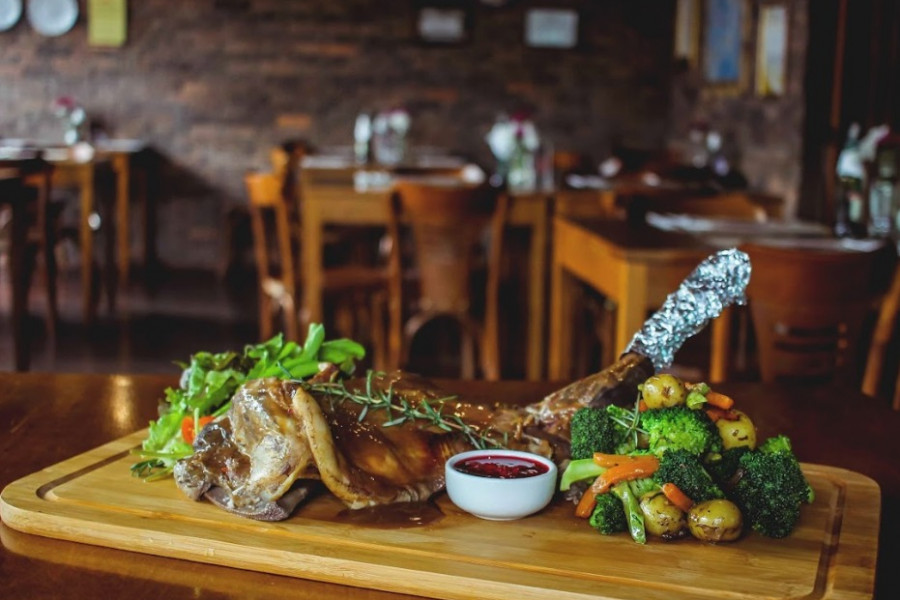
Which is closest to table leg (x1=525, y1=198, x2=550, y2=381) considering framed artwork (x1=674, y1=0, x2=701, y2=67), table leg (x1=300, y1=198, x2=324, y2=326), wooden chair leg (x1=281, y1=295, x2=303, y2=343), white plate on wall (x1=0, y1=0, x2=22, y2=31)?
table leg (x1=300, y1=198, x2=324, y2=326)

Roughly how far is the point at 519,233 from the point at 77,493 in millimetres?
4628

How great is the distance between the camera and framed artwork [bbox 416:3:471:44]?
28.9 ft

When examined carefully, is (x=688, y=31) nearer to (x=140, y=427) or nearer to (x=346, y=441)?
(x=140, y=427)

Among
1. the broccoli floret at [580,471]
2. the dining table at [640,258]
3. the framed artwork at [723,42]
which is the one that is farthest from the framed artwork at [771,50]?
the broccoli floret at [580,471]

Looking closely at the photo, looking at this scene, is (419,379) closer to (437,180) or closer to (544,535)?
(544,535)

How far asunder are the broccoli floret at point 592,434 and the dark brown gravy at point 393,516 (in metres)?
0.15

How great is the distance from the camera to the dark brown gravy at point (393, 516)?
41.1 inches

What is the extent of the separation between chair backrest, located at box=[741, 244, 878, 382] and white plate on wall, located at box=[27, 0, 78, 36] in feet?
25.0

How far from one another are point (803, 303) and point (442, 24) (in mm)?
6917

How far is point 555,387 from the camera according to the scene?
164 cm

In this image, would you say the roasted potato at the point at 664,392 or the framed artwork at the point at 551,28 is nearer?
the roasted potato at the point at 664,392

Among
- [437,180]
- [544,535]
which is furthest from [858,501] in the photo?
[437,180]

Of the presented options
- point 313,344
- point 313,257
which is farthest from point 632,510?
point 313,257

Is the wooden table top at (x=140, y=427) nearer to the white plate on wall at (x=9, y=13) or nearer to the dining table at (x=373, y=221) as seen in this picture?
the dining table at (x=373, y=221)
